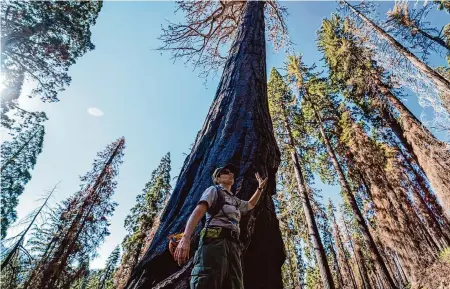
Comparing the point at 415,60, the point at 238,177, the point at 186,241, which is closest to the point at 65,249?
the point at 238,177

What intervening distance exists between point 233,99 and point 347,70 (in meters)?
15.9

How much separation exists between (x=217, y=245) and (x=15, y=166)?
75.0 ft

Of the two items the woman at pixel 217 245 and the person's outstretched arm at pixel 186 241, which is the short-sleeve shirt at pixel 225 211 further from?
the person's outstretched arm at pixel 186 241

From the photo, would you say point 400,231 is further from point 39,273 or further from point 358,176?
point 39,273

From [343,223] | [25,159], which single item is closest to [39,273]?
[25,159]

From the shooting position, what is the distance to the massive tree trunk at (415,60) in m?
8.76

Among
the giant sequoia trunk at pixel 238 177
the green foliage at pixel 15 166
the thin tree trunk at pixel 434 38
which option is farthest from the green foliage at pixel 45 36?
the thin tree trunk at pixel 434 38

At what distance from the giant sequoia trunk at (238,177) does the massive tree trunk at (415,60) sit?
8.22 meters

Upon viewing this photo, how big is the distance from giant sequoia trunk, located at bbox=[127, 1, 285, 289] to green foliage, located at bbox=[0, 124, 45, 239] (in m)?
18.5

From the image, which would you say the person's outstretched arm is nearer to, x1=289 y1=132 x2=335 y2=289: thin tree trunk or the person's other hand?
the person's other hand

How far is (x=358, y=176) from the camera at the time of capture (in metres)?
17.1

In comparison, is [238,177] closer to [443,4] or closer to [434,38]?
[434,38]

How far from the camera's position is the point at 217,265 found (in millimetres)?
2039

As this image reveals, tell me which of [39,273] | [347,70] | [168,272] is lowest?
[168,272]
